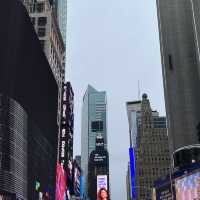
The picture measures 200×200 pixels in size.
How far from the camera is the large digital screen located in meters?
46.4

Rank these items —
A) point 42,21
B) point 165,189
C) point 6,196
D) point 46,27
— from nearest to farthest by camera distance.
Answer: point 6,196 → point 165,189 → point 46,27 → point 42,21

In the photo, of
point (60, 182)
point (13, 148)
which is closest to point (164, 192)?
point (13, 148)

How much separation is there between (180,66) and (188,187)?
72.8m

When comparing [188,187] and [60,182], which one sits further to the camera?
[60,182]

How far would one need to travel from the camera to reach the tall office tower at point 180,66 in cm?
10806

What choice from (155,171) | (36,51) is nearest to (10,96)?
(36,51)

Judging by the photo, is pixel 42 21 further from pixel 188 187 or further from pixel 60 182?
pixel 188 187

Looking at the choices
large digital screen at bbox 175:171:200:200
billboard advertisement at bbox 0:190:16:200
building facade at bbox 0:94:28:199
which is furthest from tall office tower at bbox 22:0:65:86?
large digital screen at bbox 175:171:200:200

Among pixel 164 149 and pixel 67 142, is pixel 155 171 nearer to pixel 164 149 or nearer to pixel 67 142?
pixel 164 149

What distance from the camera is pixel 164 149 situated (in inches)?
7023

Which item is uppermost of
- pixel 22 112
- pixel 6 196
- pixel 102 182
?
pixel 102 182

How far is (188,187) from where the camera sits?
48.2 metres

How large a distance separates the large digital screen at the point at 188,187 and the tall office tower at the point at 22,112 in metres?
20.8

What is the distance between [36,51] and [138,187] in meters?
117
